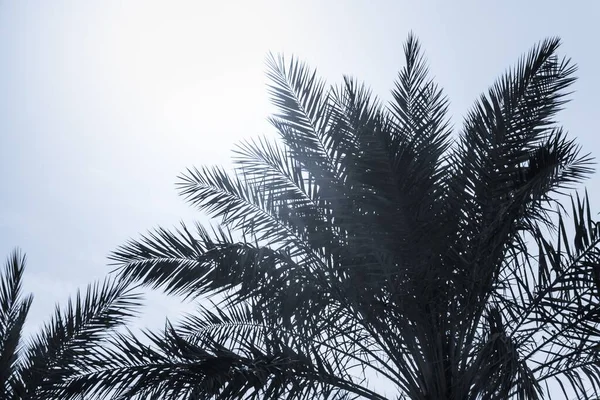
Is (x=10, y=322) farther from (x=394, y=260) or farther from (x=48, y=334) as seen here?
(x=394, y=260)

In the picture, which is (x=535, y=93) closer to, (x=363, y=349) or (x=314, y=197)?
(x=314, y=197)

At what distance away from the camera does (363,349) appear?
20.3 feet

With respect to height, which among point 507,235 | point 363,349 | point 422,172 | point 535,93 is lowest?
point 363,349

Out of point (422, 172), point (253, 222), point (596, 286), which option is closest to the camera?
point (596, 286)

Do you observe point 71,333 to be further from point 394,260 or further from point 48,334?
point 394,260

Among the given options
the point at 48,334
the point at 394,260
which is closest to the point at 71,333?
the point at 48,334

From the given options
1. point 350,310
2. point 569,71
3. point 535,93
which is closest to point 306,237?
point 350,310

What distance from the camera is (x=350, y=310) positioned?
6184 mm

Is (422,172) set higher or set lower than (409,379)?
higher

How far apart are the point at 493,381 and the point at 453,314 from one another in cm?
69

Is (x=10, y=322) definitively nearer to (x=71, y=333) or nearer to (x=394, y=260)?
(x=71, y=333)

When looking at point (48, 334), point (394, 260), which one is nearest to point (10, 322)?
point (48, 334)

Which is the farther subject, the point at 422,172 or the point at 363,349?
the point at 363,349

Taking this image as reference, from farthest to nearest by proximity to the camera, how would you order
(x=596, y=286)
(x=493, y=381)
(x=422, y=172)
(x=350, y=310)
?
(x=350, y=310) < (x=422, y=172) < (x=493, y=381) < (x=596, y=286)
